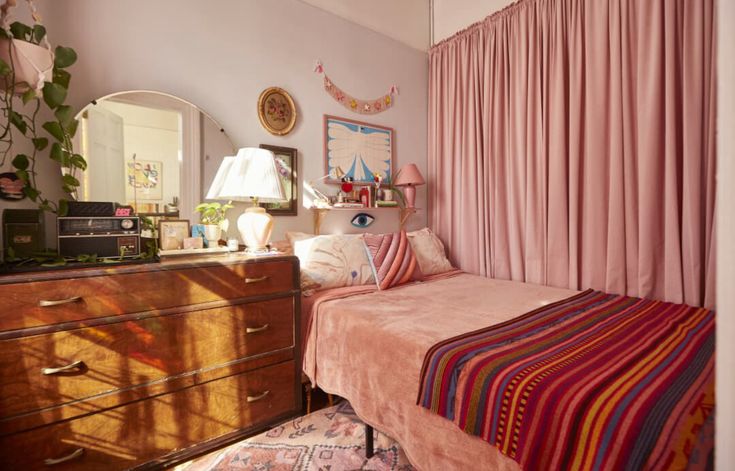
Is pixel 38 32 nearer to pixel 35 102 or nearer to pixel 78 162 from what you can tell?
pixel 35 102

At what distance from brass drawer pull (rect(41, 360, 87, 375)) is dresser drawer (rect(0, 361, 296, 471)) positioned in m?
0.19

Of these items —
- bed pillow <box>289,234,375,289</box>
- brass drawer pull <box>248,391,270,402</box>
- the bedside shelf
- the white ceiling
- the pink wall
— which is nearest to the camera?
brass drawer pull <box>248,391,270,402</box>

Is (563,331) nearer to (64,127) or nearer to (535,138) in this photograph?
(535,138)

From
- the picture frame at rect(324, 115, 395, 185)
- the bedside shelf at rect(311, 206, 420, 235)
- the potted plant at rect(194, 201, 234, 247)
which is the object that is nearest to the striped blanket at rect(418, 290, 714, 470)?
the potted plant at rect(194, 201, 234, 247)

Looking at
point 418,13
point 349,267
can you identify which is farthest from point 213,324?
point 418,13

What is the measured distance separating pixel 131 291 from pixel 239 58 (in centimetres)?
155

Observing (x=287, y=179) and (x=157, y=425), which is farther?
(x=287, y=179)

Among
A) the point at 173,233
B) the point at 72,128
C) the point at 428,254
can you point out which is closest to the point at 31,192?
the point at 72,128

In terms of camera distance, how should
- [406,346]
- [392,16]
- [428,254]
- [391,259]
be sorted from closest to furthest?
[406,346]
[391,259]
[428,254]
[392,16]

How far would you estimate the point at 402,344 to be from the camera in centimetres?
→ 137

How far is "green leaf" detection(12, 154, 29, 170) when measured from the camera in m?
1.53

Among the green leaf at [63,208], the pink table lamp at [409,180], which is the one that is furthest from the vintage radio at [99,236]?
the pink table lamp at [409,180]

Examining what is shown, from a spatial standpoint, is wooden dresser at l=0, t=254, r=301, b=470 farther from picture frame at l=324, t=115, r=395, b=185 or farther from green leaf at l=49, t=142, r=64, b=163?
picture frame at l=324, t=115, r=395, b=185

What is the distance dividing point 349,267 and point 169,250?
0.97 meters
